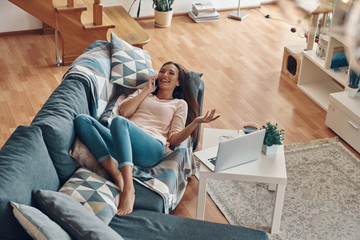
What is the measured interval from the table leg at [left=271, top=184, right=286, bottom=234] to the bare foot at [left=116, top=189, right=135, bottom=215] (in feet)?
2.71

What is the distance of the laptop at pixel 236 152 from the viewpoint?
275 cm

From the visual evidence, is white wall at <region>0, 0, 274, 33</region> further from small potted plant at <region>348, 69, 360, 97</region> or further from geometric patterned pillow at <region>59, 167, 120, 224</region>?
geometric patterned pillow at <region>59, 167, 120, 224</region>

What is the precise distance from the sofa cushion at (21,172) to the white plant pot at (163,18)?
12.0 ft

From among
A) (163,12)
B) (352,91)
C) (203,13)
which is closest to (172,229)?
(352,91)

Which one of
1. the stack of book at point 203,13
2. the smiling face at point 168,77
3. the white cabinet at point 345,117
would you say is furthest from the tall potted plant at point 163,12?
the smiling face at point 168,77

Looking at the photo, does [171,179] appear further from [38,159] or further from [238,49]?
[238,49]

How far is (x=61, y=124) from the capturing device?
2693mm

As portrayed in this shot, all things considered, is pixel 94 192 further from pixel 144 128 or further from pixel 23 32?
pixel 23 32

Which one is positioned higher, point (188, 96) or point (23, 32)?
point (188, 96)

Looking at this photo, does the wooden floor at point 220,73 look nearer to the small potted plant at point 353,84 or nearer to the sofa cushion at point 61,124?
the small potted plant at point 353,84

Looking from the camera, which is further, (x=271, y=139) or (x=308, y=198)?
(x=308, y=198)

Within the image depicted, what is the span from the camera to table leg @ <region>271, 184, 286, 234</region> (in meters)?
2.89

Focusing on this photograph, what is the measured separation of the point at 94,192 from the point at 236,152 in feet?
2.62

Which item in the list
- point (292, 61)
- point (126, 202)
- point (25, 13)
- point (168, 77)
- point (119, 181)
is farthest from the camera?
point (25, 13)
